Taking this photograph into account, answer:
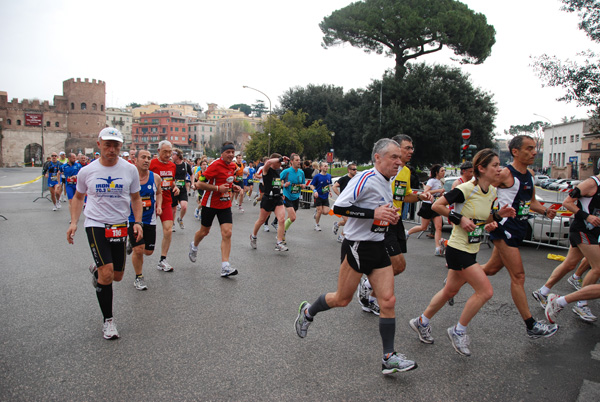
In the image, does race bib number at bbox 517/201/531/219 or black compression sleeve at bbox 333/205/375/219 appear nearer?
black compression sleeve at bbox 333/205/375/219

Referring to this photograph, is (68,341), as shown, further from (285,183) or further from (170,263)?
(285,183)

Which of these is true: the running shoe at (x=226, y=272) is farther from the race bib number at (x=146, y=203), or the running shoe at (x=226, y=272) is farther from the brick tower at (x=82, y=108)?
the brick tower at (x=82, y=108)

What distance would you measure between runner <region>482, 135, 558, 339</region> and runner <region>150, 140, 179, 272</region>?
15.5 feet

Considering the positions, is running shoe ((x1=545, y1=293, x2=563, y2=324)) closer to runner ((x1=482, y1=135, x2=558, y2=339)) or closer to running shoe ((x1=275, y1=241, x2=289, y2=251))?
runner ((x1=482, y1=135, x2=558, y2=339))

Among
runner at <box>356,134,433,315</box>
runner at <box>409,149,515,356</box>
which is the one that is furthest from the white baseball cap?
runner at <box>409,149,515,356</box>

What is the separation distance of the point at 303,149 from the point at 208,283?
40.9m

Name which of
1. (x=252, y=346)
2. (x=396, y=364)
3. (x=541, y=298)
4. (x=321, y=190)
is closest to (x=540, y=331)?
(x=541, y=298)

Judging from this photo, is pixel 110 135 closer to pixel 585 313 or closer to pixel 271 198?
pixel 271 198

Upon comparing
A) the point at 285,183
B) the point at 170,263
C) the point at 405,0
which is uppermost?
the point at 405,0

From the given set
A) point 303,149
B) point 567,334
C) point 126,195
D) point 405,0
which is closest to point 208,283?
point 126,195

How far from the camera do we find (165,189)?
7.60 metres

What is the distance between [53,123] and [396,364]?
106 m

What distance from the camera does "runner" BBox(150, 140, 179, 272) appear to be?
7.16 m

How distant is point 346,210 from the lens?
12.2ft
